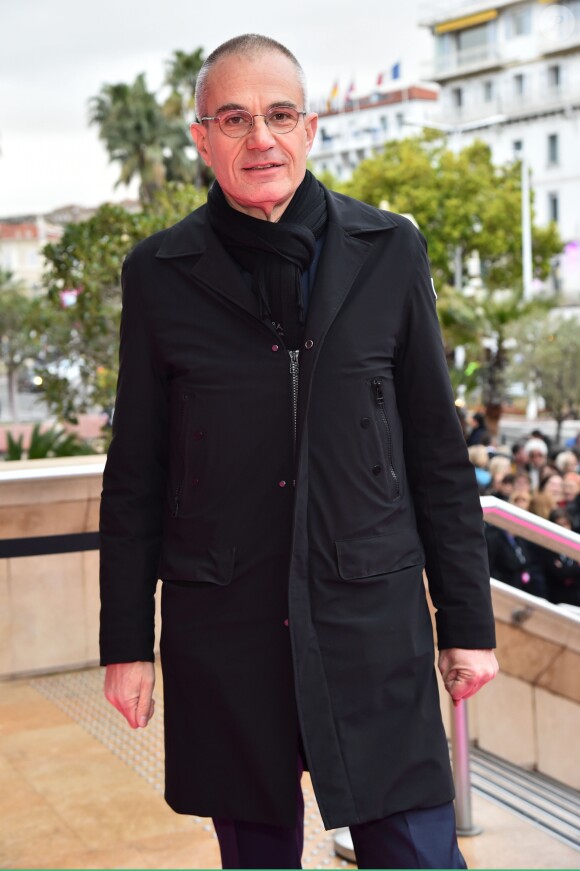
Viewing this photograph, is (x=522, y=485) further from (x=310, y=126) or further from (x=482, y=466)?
(x=310, y=126)

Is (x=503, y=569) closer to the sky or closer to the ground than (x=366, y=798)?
closer to the ground

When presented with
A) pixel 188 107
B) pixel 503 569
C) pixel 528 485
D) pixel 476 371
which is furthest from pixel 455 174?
pixel 503 569

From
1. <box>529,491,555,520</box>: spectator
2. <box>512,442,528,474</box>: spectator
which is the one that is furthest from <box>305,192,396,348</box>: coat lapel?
<box>512,442,528,474</box>: spectator

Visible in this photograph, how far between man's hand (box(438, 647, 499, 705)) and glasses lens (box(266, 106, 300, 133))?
89cm

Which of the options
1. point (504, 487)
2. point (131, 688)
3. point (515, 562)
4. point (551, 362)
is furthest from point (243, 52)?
point (551, 362)

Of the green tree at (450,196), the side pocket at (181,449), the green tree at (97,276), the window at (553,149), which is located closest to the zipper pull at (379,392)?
the side pocket at (181,449)

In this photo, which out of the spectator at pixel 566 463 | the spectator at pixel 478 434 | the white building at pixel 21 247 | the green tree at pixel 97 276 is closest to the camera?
the spectator at pixel 566 463

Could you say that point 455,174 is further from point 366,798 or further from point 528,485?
point 366,798

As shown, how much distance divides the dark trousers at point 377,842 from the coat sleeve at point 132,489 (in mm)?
344

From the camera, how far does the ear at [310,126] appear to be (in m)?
2.04

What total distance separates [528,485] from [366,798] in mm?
8473

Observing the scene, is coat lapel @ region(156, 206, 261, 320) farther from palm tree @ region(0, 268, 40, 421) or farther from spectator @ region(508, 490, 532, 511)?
palm tree @ region(0, 268, 40, 421)

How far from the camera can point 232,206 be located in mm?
2043

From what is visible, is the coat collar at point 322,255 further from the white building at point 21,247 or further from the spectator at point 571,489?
the white building at point 21,247
